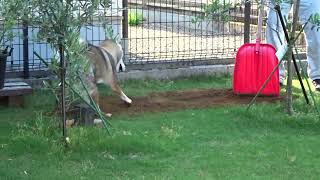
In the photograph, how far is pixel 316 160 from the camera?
529 centimetres

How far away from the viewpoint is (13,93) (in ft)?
23.4

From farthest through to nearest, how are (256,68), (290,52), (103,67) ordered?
(256,68), (103,67), (290,52)

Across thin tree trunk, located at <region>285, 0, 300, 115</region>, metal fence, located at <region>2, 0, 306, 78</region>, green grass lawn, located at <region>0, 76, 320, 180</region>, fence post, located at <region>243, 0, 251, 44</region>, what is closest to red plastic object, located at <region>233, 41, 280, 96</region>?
green grass lawn, located at <region>0, 76, 320, 180</region>

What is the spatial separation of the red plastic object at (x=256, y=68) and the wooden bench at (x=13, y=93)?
2.40 meters

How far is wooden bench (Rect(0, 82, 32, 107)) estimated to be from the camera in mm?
7109

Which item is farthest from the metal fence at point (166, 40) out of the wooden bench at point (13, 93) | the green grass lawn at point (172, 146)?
the green grass lawn at point (172, 146)

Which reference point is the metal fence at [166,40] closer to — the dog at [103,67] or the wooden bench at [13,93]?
the wooden bench at [13,93]

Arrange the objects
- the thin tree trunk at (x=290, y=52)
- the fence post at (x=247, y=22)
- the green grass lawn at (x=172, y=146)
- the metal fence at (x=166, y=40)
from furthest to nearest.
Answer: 1. the fence post at (x=247, y=22)
2. the metal fence at (x=166, y=40)
3. the thin tree trunk at (x=290, y=52)
4. the green grass lawn at (x=172, y=146)

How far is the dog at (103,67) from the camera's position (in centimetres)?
672

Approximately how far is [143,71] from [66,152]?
3709 millimetres

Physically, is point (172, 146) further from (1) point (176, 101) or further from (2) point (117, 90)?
(1) point (176, 101)

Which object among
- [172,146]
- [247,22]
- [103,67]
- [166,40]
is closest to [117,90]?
[103,67]

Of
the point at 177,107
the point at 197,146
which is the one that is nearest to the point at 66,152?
the point at 197,146

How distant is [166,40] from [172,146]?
A: 13.8 feet
